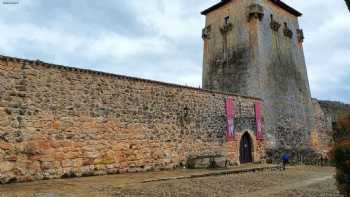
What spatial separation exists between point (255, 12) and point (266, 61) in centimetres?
→ 304

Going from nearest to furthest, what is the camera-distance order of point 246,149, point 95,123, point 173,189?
point 173,189, point 95,123, point 246,149

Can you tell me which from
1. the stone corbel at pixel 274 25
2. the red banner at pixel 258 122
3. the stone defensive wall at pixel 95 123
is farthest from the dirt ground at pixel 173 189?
the stone corbel at pixel 274 25

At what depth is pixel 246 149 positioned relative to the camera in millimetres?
17453

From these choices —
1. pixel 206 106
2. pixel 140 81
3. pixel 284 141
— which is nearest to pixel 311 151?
pixel 284 141

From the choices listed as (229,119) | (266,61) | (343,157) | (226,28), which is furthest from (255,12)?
(343,157)

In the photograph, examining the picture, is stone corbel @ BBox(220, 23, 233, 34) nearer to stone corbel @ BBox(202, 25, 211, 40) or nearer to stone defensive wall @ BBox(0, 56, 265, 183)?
stone corbel @ BBox(202, 25, 211, 40)

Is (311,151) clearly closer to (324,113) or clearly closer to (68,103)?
(324,113)

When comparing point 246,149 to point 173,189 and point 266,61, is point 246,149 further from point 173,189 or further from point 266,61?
point 173,189

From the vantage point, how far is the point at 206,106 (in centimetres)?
1577

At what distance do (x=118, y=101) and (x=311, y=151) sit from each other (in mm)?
14221

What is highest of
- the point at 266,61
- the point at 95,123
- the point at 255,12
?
the point at 255,12

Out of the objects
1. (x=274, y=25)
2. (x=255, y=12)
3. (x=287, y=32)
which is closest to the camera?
(x=255, y=12)

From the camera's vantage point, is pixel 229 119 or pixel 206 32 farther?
pixel 206 32

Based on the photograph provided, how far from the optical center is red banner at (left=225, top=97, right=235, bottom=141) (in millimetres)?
16438
